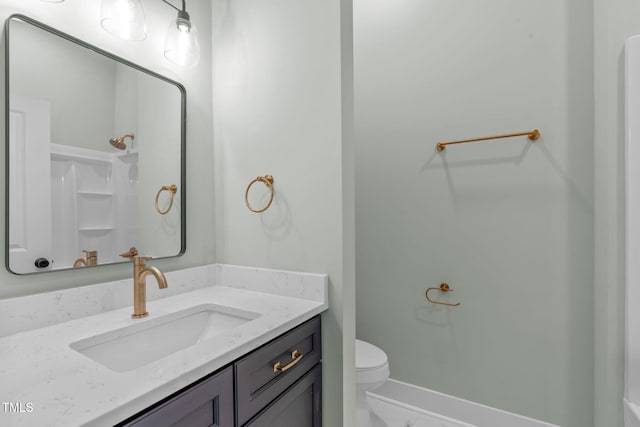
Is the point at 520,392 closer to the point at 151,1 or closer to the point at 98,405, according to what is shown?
the point at 98,405

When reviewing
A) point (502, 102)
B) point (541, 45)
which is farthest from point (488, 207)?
point (541, 45)

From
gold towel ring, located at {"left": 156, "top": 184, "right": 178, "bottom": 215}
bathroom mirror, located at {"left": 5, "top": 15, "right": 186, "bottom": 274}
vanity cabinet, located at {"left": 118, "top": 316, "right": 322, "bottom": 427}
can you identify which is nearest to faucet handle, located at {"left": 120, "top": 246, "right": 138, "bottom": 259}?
bathroom mirror, located at {"left": 5, "top": 15, "right": 186, "bottom": 274}

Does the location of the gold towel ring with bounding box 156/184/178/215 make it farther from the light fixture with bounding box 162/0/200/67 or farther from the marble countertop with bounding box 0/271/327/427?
the light fixture with bounding box 162/0/200/67

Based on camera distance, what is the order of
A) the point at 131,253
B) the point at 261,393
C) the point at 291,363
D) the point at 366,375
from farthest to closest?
1. the point at 366,375
2. the point at 131,253
3. the point at 291,363
4. the point at 261,393

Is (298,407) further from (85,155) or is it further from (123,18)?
(123,18)

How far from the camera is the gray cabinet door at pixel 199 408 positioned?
2.02ft

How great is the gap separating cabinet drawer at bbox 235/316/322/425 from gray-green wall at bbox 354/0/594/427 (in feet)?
Answer: 3.85

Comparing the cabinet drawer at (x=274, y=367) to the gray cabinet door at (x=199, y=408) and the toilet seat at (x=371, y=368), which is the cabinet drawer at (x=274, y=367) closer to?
the gray cabinet door at (x=199, y=408)

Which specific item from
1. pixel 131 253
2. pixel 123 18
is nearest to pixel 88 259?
pixel 131 253

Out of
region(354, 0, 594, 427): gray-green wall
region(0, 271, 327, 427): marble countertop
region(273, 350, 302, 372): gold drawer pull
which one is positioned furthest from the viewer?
region(354, 0, 594, 427): gray-green wall

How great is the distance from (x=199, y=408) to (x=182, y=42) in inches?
51.0

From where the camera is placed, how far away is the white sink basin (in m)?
0.91

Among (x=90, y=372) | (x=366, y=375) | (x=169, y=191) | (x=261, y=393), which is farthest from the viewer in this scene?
(x=366, y=375)

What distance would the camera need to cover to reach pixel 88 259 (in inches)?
41.9
